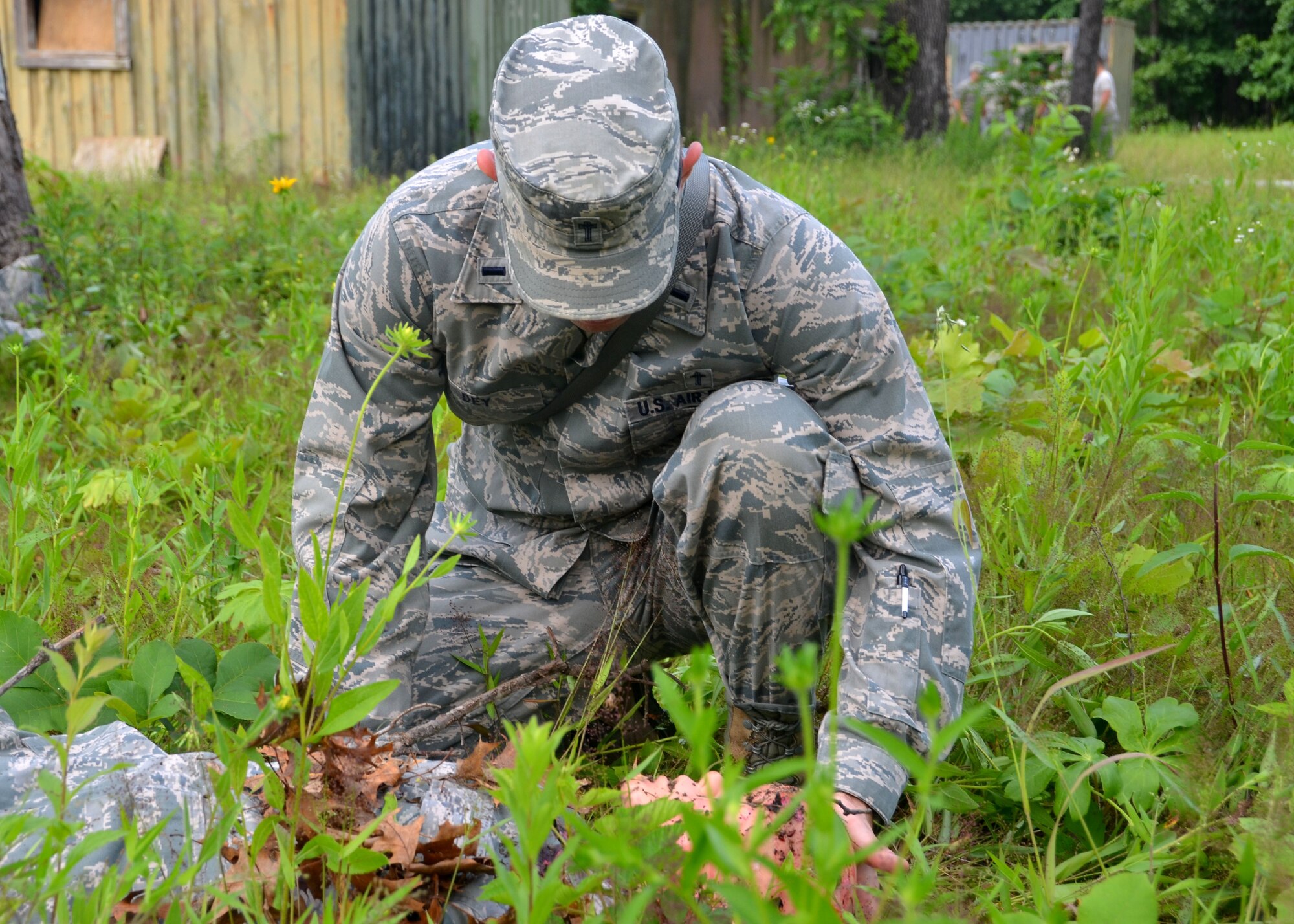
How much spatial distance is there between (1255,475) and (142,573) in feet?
6.85

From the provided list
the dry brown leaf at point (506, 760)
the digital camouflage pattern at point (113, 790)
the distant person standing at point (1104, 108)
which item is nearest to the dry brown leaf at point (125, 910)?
the digital camouflage pattern at point (113, 790)

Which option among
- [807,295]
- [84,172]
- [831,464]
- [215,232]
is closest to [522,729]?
[831,464]

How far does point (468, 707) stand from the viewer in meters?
1.63

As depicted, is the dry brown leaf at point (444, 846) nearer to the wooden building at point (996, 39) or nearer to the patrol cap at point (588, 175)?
the patrol cap at point (588, 175)

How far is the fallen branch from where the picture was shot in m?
1.58

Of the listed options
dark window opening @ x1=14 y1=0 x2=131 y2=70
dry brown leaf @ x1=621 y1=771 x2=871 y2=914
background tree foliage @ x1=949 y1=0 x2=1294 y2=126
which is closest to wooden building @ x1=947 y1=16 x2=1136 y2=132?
background tree foliage @ x1=949 y1=0 x2=1294 y2=126

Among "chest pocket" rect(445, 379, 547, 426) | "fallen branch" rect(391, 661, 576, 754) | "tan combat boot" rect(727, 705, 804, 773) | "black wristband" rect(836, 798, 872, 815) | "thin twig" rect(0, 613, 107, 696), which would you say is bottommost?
"tan combat boot" rect(727, 705, 804, 773)

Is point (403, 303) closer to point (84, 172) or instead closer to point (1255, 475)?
point (1255, 475)

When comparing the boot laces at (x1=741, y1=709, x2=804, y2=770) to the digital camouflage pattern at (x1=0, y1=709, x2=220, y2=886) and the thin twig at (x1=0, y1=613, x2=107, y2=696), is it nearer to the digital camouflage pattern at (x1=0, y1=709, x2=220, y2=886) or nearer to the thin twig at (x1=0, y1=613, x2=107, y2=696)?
the digital camouflage pattern at (x1=0, y1=709, x2=220, y2=886)

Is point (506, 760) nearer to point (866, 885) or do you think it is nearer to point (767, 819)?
point (767, 819)

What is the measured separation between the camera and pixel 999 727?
1.60 metres

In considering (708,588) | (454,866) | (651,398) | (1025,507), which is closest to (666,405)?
(651,398)

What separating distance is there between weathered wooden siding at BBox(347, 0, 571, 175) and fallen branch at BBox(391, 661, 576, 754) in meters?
6.53

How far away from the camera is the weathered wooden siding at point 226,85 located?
7492 millimetres
